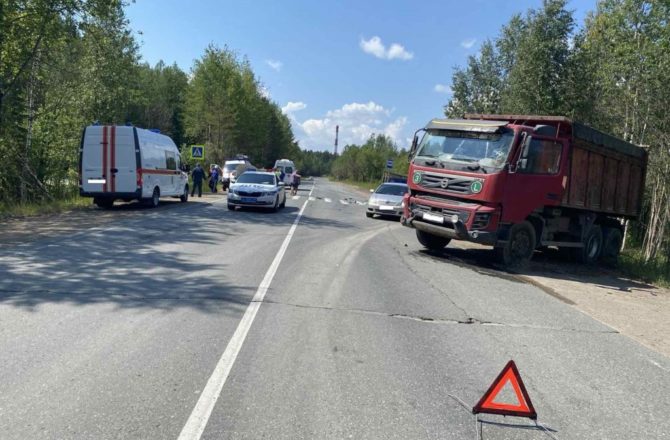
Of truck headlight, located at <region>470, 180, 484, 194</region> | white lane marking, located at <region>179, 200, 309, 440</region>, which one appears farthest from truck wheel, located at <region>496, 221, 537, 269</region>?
white lane marking, located at <region>179, 200, 309, 440</region>

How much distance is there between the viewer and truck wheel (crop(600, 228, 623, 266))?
14.5 metres

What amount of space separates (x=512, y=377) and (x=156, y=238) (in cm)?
994

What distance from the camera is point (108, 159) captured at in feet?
60.6

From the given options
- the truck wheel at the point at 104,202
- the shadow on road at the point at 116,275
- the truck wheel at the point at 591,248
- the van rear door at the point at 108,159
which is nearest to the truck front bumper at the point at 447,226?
the truck wheel at the point at 591,248

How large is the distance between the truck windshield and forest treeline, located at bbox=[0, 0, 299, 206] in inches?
522

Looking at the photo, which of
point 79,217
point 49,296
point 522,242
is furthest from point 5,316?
point 79,217

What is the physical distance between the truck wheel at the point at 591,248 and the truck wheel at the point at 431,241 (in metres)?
3.36

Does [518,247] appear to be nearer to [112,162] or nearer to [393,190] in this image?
[393,190]

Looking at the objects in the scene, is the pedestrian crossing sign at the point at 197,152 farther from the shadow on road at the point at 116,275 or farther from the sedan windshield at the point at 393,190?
the shadow on road at the point at 116,275

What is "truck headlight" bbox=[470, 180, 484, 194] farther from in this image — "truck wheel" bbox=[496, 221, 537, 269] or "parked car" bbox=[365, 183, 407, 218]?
"parked car" bbox=[365, 183, 407, 218]

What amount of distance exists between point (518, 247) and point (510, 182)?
1.66 m

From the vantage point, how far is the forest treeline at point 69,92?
1802 cm

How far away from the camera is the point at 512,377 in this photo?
12.5 feet

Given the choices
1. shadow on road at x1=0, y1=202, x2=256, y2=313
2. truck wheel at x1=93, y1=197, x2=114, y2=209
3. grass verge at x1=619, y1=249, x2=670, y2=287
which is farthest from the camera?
truck wheel at x1=93, y1=197, x2=114, y2=209
